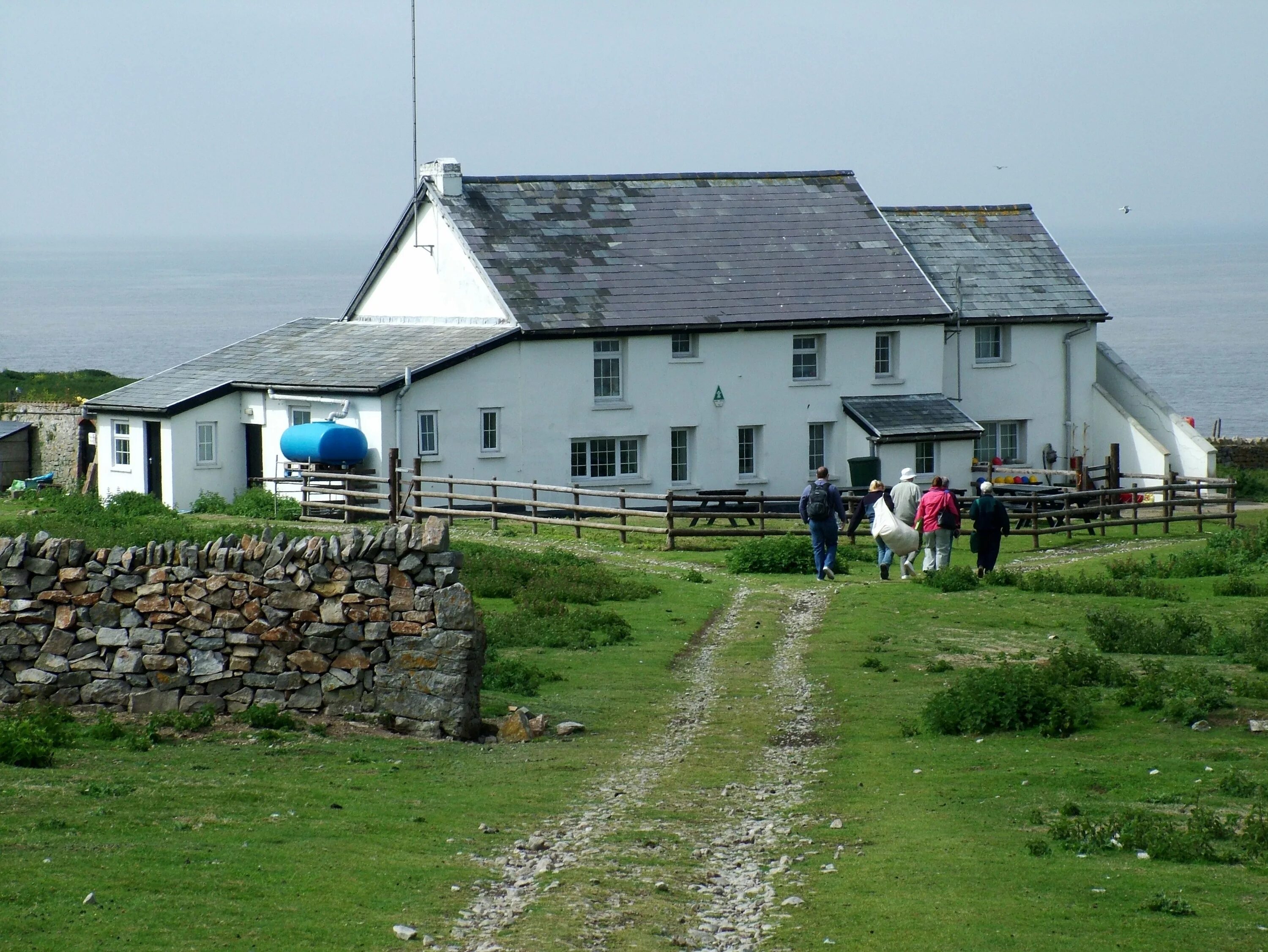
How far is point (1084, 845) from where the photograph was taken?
40.4 ft

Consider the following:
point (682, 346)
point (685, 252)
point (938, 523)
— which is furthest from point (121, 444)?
point (938, 523)

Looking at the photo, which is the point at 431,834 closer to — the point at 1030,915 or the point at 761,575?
the point at 1030,915

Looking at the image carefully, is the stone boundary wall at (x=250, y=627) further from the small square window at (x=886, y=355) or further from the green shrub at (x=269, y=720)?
the small square window at (x=886, y=355)

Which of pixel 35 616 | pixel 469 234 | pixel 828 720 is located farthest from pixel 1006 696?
pixel 469 234

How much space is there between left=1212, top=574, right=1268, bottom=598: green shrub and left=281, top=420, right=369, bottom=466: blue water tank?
67.0 feet

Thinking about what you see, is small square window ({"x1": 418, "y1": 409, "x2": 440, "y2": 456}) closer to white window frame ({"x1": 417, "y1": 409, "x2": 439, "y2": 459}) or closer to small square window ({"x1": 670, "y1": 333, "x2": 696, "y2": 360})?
white window frame ({"x1": 417, "y1": 409, "x2": 439, "y2": 459})

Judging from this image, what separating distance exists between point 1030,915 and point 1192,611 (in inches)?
631

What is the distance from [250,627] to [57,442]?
32996 millimetres

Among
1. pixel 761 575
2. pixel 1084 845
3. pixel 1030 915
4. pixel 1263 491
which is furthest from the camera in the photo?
pixel 1263 491

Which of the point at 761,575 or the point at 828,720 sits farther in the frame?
the point at 761,575

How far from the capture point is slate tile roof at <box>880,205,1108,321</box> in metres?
48.9

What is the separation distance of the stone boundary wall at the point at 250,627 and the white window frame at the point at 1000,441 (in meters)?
34.3

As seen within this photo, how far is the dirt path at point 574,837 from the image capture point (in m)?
10.6

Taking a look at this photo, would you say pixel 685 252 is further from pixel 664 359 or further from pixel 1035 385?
pixel 1035 385
